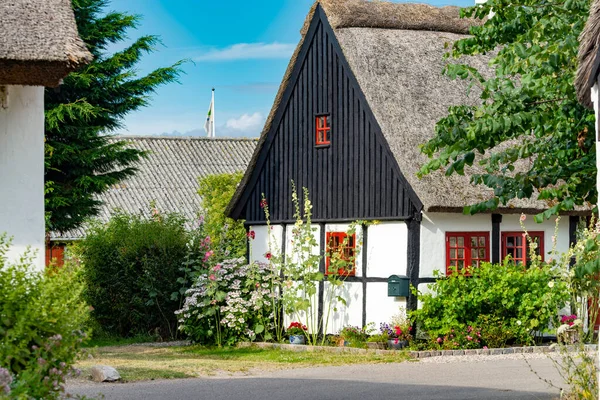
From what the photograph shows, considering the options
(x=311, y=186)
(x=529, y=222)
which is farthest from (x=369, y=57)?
(x=529, y=222)

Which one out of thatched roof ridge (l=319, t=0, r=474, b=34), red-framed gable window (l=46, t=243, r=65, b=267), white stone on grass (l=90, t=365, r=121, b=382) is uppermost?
thatched roof ridge (l=319, t=0, r=474, b=34)

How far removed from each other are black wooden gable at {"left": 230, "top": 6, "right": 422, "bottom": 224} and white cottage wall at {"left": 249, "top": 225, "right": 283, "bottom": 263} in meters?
0.24

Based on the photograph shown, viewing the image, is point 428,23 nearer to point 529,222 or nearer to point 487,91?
point 529,222

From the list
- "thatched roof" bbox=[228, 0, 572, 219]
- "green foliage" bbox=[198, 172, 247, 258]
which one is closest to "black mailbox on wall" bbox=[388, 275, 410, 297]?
"thatched roof" bbox=[228, 0, 572, 219]

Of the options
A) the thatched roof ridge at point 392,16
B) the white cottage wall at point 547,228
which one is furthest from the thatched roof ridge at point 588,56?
the thatched roof ridge at point 392,16

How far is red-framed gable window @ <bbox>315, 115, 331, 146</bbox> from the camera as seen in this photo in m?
21.4

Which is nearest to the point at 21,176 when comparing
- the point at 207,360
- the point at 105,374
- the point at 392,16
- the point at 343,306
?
the point at 105,374

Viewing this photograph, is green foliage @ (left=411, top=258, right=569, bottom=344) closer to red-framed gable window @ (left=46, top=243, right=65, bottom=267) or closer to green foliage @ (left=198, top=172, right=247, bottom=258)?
green foliage @ (left=198, top=172, right=247, bottom=258)

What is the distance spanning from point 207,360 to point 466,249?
5.18 meters

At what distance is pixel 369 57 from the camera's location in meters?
21.2

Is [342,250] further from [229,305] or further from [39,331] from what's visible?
[39,331]

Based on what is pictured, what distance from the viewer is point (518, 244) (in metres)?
20.5

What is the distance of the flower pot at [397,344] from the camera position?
18719 millimetres

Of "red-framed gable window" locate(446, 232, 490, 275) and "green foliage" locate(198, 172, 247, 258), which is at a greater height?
"green foliage" locate(198, 172, 247, 258)
